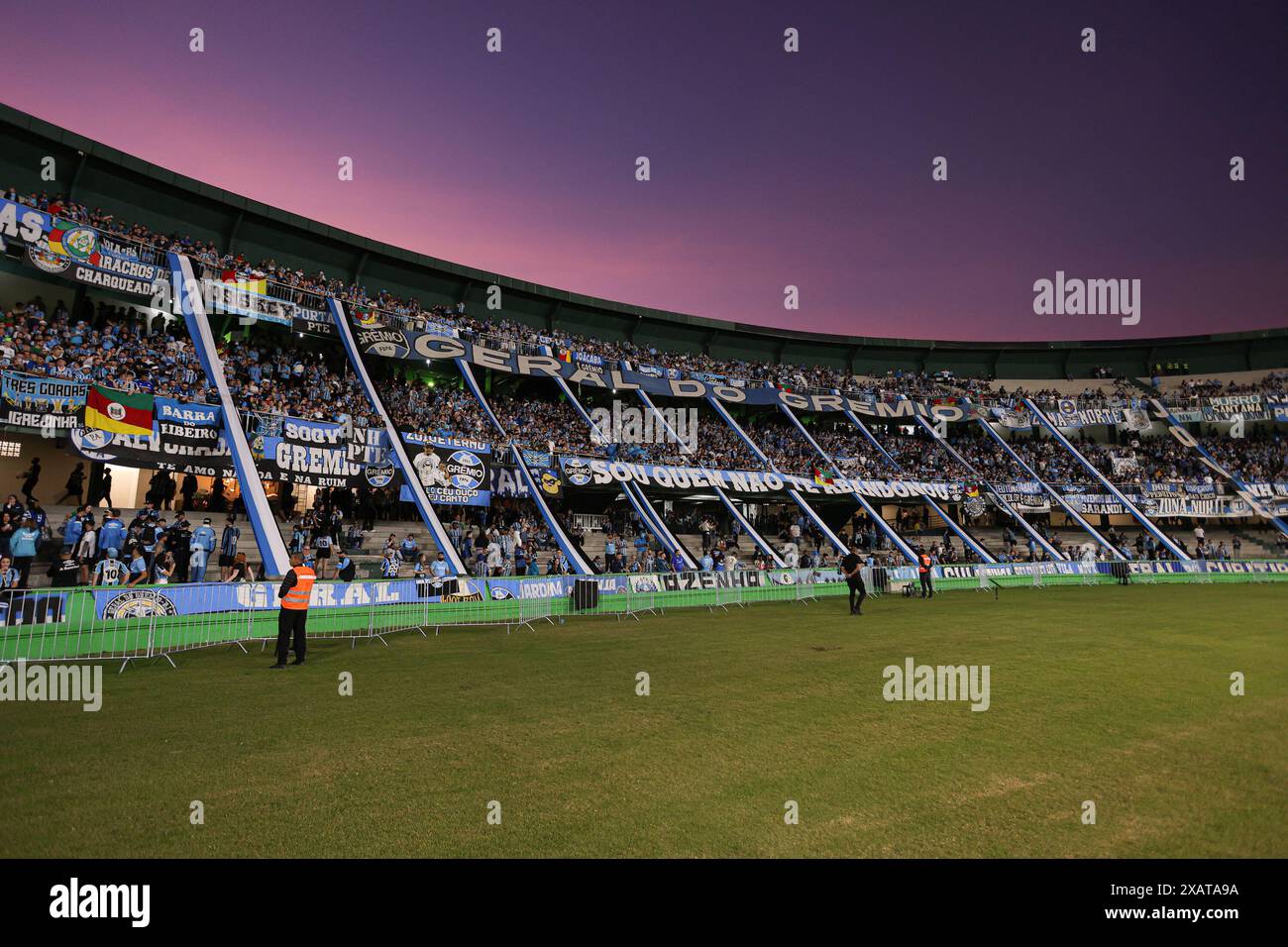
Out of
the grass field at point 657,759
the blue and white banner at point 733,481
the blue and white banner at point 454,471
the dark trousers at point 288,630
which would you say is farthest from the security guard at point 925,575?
the dark trousers at point 288,630

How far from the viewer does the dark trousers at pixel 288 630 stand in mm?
10875

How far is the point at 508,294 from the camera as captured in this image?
141ft

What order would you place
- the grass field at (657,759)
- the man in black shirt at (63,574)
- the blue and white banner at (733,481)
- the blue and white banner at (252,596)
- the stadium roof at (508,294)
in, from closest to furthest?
1. the grass field at (657,759)
2. the blue and white banner at (252,596)
3. the man in black shirt at (63,574)
4. the stadium roof at (508,294)
5. the blue and white banner at (733,481)

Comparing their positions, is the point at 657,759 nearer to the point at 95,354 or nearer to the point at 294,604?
the point at 294,604

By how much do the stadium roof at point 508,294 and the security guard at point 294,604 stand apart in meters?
26.8

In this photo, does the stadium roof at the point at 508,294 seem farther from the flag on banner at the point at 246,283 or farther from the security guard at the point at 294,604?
the security guard at the point at 294,604

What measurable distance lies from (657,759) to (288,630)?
303 inches

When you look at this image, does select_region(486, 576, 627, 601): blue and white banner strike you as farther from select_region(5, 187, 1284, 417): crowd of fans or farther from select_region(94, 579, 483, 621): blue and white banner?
select_region(5, 187, 1284, 417): crowd of fans

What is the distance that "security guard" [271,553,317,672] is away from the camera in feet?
35.3

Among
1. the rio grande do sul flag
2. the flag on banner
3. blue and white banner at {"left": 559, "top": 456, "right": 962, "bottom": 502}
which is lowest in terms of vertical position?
blue and white banner at {"left": 559, "top": 456, "right": 962, "bottom": 502}

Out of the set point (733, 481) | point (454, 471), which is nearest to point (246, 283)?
point (454, 471)

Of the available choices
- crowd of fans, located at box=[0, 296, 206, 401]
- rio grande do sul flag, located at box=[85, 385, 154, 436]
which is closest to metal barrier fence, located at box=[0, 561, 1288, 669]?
rio grande do sul flag, located at box=[85, 385, 154, 436]
